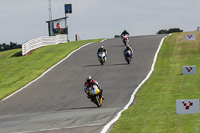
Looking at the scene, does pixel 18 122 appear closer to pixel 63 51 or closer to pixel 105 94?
pixel 105 94

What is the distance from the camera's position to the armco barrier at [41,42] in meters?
50.3

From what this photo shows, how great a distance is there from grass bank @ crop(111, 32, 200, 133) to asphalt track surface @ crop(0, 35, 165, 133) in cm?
76

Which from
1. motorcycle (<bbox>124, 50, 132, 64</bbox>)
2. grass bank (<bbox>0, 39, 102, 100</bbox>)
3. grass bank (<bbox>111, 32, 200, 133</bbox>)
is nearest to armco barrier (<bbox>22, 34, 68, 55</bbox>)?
grass bank (<bbox>0, 39, 102, 100</bbox>)

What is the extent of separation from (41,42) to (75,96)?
31.8m

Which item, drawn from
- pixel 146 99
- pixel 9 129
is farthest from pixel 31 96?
pixel 9 129

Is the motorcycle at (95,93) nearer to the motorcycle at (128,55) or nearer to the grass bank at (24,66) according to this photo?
the grass bank at (24,66)

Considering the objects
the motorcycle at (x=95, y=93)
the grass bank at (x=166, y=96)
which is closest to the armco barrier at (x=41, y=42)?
the grass bank at (x=166, y=96)

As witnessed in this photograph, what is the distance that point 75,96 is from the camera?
81.4ft

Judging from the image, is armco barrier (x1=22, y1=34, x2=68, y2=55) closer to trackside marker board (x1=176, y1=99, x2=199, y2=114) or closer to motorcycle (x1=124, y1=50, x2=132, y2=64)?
motorcycle (x1=124, y1=50, x2=132, y2=64)

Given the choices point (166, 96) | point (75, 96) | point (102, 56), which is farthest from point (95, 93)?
point (102, 56)

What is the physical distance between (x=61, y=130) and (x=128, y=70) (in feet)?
64.3

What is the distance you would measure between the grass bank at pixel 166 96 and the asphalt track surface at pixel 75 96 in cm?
76

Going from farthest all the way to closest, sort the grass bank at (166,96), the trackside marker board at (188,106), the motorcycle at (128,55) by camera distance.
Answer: the motorcycle at (128,55) → the trackside marker board at (188,106) → the grass bank at (166,96)

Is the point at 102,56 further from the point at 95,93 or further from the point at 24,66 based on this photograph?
the point at 95,93
